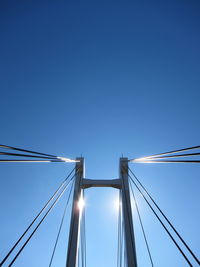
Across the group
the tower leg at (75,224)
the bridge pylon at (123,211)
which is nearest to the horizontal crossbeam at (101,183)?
the bridge pylon at (123,211)

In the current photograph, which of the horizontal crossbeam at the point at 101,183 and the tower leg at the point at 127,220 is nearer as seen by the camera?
the tower leg at the point at 127,220

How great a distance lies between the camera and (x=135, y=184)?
26.1ft

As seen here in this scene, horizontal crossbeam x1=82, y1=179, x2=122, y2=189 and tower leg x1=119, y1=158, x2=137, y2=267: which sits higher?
horizontal crossbeam x1=82, y1=179, x2=122, y2=189

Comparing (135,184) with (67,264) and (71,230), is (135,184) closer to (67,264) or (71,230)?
(71,230)

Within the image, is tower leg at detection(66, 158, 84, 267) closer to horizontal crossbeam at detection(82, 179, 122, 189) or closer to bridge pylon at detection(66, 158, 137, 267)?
bridge pylon at detection(66, 158, 137, 267)

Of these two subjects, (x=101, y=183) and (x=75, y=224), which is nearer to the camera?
(x=75, y=224)

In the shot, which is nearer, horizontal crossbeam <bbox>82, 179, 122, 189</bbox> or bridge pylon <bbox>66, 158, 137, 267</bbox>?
bridge pylon <bbox>66, 158, 137, 267</bbox>

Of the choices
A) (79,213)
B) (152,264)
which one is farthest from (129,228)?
(152,264)

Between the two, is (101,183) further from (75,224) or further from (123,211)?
(75,224)

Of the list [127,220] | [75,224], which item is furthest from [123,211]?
[75,224]

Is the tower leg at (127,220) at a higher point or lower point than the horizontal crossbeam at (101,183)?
lower

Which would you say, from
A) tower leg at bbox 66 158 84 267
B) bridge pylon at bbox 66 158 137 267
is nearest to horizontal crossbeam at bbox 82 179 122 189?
bridge pylon at bbox 66 158 137 267

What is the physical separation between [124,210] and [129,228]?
67 cm

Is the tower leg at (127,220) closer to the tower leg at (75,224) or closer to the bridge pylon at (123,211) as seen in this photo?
the bridge pylon at (123,211)
